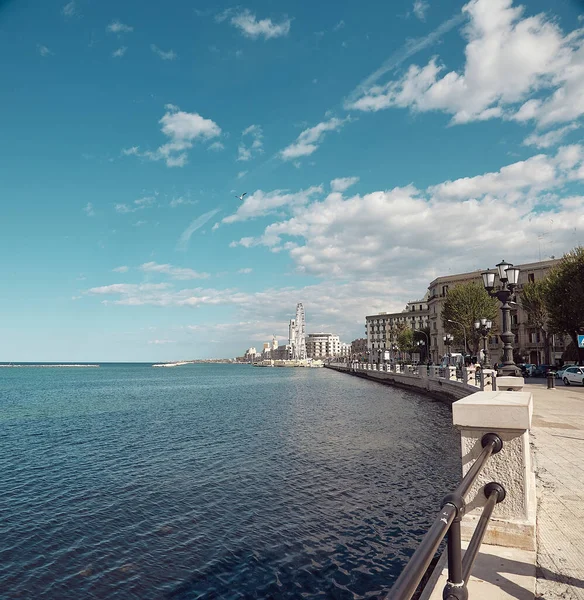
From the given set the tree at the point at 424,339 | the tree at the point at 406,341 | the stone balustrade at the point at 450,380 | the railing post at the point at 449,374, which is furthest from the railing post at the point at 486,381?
the tree at the point at 406,341

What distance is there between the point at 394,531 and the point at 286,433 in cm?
1579

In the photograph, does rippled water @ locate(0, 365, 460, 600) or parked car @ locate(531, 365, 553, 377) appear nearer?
rippled water @ locate(0, 365, 460, 600)

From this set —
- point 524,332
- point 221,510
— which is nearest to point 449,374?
point 221,510

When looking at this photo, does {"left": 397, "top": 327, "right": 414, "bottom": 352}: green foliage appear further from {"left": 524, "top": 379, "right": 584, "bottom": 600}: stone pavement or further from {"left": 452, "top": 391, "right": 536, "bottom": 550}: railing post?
{"left": 452, "top": 391, "right": 536, "bottom": 550}: railing post

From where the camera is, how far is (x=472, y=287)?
7081 centimetres

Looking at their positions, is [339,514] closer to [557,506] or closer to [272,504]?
[272,504]

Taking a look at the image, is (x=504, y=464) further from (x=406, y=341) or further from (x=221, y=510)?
(x=406, y=341)

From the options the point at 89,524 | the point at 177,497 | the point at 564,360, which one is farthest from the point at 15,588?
the point at 564,360

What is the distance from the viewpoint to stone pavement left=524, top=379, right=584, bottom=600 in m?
4.62

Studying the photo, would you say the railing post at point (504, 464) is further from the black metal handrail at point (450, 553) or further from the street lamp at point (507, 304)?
the street lamp at point (507, 304)

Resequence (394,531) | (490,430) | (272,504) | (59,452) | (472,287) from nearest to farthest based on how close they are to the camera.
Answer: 1. (490,430)
2. (394,531)
3. (272,504)
4. (59,452)
5. (472,287)

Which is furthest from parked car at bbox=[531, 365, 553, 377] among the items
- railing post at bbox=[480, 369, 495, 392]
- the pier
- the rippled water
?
the pier

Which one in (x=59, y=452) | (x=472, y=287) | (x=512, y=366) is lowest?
(x=59, y=452)

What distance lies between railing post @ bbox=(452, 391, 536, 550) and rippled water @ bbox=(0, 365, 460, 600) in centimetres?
498
